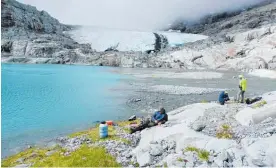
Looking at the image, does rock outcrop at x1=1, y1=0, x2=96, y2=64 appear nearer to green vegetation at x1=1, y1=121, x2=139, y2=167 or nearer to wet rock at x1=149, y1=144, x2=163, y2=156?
green vegetation at x1=1, y1=121, x2=139, y2=167

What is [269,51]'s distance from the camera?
99.8 meters

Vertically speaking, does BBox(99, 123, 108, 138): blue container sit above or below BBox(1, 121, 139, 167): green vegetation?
above

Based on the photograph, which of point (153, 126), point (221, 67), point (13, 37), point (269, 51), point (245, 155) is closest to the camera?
point (245, 155)

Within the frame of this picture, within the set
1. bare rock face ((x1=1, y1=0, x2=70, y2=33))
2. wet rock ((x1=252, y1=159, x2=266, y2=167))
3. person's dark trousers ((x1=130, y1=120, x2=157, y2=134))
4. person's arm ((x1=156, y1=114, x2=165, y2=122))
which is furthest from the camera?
bare rock face ((x1=1, y1=0, x2=70, y2=33))

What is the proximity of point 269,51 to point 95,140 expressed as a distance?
9447cm

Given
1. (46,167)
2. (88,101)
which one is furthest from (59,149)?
(88,101)

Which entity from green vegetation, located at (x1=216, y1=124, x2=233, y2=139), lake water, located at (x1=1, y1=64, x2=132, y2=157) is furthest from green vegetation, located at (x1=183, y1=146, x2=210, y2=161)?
Answer: lake water, located at (x1=1, y1=64, x2=132, y2=157)

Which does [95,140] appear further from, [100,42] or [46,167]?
[100,42]

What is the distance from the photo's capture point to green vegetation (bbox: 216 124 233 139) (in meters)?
15.8

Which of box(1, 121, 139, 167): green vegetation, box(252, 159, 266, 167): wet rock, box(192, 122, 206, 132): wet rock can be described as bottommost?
box(1, 121, 139, 167): green vegetation

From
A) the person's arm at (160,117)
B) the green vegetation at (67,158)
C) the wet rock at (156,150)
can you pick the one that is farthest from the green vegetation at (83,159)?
the person's arm at (160,117)

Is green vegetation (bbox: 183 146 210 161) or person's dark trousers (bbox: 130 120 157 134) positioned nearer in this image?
green vegetation (bbox: 183 146 210 161)

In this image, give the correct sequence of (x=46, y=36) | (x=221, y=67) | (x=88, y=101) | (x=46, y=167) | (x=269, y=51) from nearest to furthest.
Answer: (x=46, y=167), (x=88, y=101), (x=269, y=51), (x=221, y=67), (x=46, y=36)

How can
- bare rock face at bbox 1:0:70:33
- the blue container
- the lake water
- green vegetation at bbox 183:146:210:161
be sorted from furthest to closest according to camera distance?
bare rock face at bbox 1:0:70:33 → the lake water → the blue container → green vegetation at bbox 183:146:210:161
